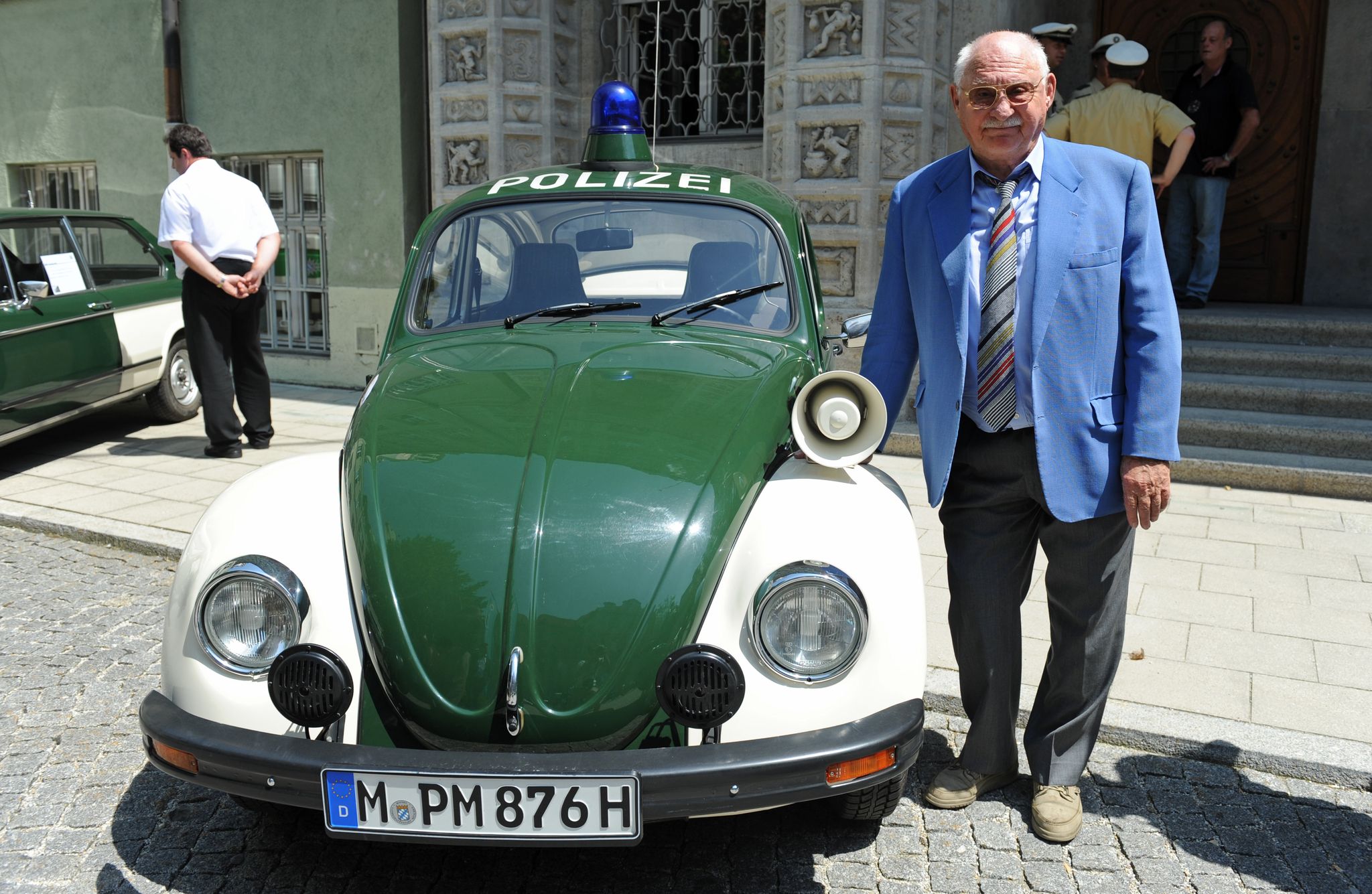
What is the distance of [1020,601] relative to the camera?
3.29m

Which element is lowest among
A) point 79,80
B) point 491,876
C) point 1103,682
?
point 491,876

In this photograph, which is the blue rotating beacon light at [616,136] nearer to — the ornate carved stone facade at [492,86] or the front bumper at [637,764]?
the front bumper at [637,764]

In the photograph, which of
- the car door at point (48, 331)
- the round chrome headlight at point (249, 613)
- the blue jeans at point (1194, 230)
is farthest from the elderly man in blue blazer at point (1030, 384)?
the blue jeans at point (1194, 230)

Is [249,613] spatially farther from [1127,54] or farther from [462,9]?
[462,9]

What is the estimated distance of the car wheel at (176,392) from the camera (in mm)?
8883

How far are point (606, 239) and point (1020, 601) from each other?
1.90 m

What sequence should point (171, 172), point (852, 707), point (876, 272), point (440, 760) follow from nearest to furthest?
point (440, 760), point (852, 707), point (876, 272), point (171, 172)

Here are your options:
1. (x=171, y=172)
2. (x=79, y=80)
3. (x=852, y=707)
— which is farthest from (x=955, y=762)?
(x=79, y=80)

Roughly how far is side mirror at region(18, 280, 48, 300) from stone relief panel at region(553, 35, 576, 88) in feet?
14.7

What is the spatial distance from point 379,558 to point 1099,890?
1.94 meters

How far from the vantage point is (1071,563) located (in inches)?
122

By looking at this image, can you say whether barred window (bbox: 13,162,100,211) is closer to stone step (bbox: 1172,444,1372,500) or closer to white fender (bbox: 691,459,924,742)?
stone step (bbox: 1172,444,1372,500)

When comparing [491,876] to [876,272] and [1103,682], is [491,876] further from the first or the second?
[876,272]

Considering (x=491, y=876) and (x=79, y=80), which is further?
(x=79, y=80)
